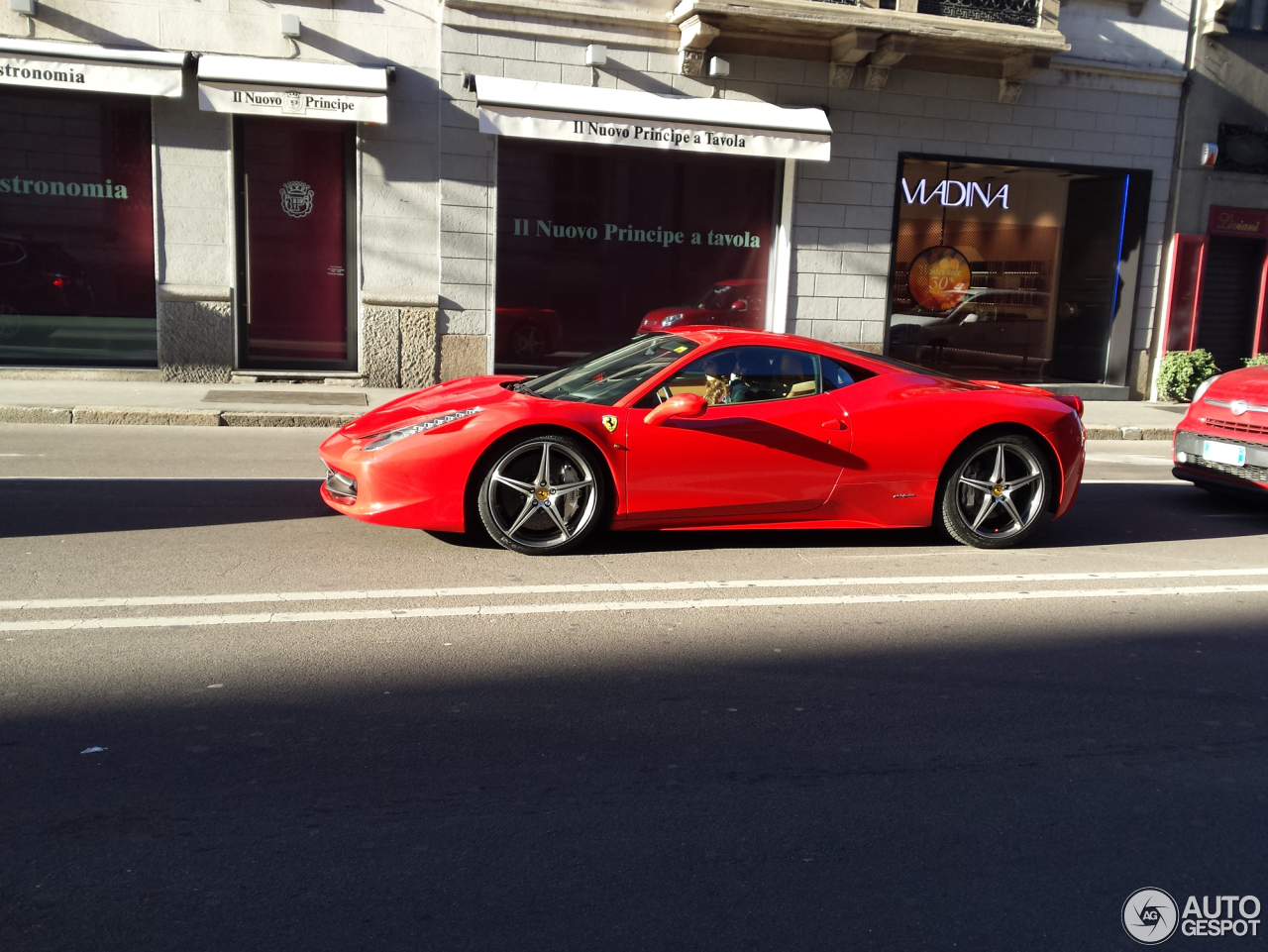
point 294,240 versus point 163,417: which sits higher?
point 294,240

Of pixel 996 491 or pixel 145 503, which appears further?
pixel 145 503

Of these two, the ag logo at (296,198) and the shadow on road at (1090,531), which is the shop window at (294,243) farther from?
the shadow on road at (1090,531)

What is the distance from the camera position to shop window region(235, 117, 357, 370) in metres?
14.3

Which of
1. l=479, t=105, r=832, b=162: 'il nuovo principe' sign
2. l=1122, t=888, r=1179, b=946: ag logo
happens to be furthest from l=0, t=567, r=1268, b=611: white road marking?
l=479, t=105, r=832, b=162: 'il nuovo principe' sign

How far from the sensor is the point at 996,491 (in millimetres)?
7184

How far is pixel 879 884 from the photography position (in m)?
3.11

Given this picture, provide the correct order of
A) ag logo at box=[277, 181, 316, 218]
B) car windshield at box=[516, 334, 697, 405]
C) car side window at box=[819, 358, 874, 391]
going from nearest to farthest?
car windshield at box=[516, 334, 697, 405] → car side window at box=[819, 358, 874, 391] → ag logo at box=[277, 181, 316, 218]

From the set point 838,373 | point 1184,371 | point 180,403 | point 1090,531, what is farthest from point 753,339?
point 1184,371

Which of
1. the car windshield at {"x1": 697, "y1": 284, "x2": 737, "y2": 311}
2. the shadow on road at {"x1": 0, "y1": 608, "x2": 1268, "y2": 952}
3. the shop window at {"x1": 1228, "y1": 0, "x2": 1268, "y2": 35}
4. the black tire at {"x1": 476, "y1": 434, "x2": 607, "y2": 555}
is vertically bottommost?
the shadow on road at {"x1": 0, "y1": 608, "x2": 1268, "y2": 952}

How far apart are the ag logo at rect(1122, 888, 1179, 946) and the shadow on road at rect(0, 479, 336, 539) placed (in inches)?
215

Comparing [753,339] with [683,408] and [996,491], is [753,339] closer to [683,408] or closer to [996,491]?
→ [683,408]

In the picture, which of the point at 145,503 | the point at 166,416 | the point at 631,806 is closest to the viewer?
the point at 631,806

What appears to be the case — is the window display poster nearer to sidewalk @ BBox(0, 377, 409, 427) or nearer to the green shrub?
sidewalk @ BBox(0, 377, 409, 427)

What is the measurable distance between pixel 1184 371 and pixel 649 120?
28.1 ft
